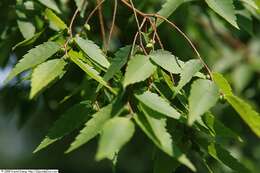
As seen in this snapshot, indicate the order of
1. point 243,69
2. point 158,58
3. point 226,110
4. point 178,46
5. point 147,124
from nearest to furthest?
point 147,124 < point 158,58 < point 178,46 < point 226,110 < point 243,69

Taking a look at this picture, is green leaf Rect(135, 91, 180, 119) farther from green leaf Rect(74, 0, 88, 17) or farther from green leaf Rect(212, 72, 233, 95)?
green leaf Rect(74, 0, 88, 17)

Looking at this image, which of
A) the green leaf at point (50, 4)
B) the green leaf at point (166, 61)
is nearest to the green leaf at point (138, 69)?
the green leaf at point (166, 61)

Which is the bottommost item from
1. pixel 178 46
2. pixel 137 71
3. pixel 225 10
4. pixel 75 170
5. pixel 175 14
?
pixel 75 170

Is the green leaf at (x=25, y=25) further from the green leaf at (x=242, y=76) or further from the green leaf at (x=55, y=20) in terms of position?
the green leaf at (x=242, y=76)

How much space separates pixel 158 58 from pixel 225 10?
324 mm

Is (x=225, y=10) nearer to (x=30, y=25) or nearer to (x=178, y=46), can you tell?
(x=30, y=25)

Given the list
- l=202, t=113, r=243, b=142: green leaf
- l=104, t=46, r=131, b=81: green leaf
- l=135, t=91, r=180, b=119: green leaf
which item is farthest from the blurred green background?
l=202, t=113, r=243, b=142: green leaf

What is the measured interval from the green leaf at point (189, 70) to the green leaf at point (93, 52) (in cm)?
20

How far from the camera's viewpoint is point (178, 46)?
283 centimetres

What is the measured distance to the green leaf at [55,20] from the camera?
187cm

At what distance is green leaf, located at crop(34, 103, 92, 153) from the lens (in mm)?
1493

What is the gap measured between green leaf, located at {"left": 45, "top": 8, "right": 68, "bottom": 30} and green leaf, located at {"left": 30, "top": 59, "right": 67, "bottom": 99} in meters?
0.31

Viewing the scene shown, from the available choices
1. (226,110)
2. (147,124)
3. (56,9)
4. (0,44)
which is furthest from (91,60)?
(226,110)

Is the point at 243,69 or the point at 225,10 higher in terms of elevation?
the point at 225,10
